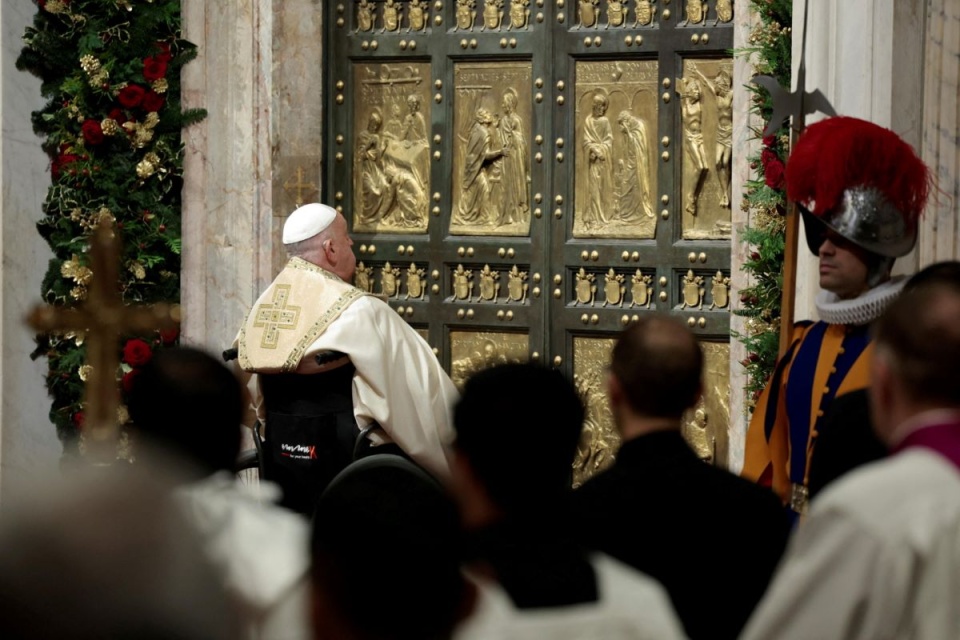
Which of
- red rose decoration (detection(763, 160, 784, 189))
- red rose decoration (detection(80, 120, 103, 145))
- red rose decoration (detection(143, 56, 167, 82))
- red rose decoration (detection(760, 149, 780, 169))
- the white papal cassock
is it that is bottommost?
the white papal cassock

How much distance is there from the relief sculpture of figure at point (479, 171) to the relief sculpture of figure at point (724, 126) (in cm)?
122

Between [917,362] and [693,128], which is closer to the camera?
[917,362]

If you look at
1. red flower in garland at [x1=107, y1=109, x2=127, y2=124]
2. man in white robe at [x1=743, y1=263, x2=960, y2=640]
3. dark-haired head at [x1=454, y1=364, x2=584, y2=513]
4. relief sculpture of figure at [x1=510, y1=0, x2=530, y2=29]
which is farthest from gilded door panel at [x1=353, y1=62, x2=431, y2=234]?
man in white robe at [x1=743, y1=263, x2=960, y2=640]

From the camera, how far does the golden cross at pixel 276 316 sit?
6.61m

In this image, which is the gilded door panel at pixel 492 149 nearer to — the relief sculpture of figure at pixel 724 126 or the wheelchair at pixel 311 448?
the relief sculpture of figure at pixel 724 126

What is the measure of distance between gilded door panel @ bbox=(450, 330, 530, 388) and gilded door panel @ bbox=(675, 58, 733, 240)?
1.09 m

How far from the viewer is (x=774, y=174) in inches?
274

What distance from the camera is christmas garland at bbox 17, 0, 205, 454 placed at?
29.1 feet

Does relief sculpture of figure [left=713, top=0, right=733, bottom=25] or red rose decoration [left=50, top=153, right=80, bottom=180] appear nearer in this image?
relief sculpture of figure [left=713, top=0, right=733, bottom=25]

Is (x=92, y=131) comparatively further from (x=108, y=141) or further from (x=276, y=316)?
(x=276, y=316)

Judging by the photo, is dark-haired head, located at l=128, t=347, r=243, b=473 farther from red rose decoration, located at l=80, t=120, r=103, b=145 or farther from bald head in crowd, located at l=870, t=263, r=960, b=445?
red rose decoration, located at l=80, t=120, r=103, b=145

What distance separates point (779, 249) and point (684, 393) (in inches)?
152

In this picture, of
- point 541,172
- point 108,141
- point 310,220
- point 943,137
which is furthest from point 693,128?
point 108,141

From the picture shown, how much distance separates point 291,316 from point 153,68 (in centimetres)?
280
